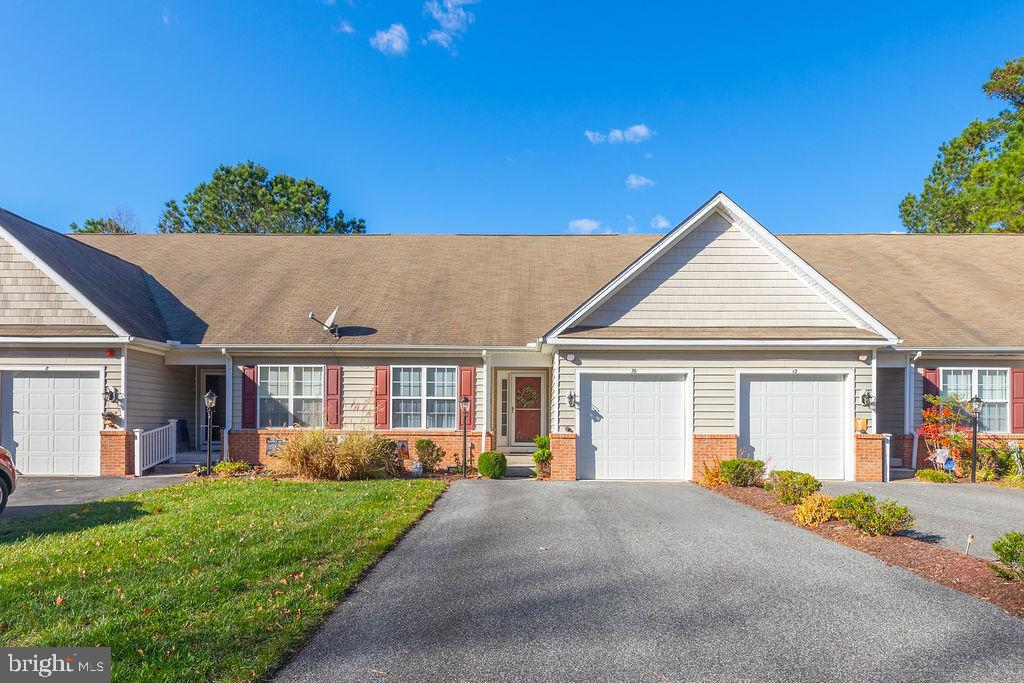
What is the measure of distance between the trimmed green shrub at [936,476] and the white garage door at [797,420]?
1905 millimetres

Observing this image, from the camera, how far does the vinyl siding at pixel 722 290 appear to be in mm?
12492

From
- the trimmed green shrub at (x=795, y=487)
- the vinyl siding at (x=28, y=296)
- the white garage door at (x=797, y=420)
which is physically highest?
the vinyl siding at (x=28, y=296)

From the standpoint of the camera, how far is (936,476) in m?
12.4

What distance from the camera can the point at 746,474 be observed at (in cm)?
1111

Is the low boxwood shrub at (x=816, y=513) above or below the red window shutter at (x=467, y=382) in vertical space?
below

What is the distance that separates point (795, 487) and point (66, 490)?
41.6 ft

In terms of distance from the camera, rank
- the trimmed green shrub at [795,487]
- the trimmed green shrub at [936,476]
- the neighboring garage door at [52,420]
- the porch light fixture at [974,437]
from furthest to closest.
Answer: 1. the neighboring garage door at [52,420]
2. the trimmed green shrub at [936,476]
3. the porch light fixture at [974,437]
4. the trimmed green shrub at [795,487]

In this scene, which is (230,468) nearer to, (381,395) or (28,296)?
(381,395)

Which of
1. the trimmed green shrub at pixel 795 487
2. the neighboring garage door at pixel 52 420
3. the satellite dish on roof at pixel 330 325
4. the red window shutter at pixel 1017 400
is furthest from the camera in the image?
the satellite dish on roof at pixel 330 325

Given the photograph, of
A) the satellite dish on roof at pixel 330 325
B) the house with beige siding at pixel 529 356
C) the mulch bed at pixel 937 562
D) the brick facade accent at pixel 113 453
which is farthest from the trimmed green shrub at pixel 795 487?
the brick facade accent at pixel 113 453

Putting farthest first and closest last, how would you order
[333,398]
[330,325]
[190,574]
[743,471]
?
[333,398]
[330,325]
[743,471]
[190,574]

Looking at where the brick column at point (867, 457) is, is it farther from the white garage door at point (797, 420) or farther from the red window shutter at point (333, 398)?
the red window shutter at point (333, 398)

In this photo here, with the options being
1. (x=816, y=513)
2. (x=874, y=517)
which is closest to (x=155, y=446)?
(x=816, y=513)

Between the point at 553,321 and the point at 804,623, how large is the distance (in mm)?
10558
